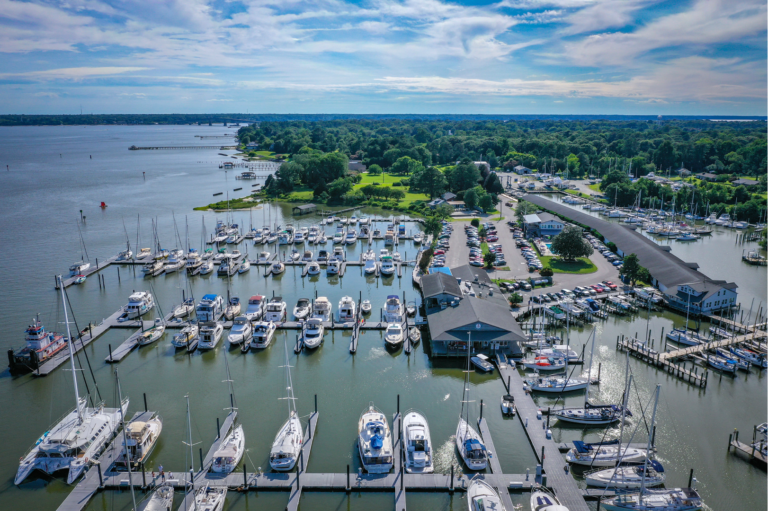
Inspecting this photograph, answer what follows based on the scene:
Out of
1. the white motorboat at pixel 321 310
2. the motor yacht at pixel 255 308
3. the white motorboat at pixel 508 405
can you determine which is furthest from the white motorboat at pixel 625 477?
the motor yacht at pixel 255 308

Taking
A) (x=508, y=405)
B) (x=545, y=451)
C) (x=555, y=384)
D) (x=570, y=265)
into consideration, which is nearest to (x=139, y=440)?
(x=508, y=405)

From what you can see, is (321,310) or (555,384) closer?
(555,384)

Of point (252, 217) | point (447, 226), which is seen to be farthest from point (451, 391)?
point (252, 217)

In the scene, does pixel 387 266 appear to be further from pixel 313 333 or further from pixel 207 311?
pixel 207 311

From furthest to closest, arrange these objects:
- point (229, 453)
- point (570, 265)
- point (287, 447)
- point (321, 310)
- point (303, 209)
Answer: point (303, 209) → point (570, 265) → point (321, 310) → point (287, 447) → point (229, 453)

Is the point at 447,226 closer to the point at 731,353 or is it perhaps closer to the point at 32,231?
the point at 731,353

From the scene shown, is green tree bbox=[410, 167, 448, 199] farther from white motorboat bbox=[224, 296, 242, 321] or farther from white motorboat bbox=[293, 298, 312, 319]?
white motorboat bbox=[224, 296, 242, 321]
